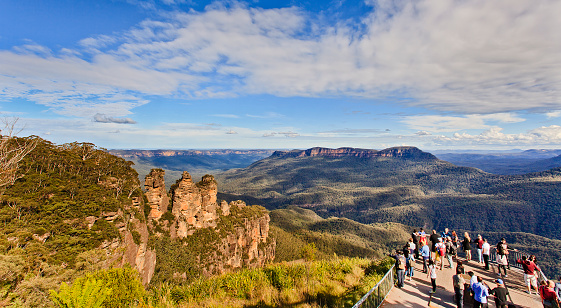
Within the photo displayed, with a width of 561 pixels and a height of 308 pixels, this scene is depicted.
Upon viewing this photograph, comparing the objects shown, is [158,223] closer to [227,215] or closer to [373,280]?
[227,215]

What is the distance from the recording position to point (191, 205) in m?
60.6

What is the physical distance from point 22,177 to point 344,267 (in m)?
40.5

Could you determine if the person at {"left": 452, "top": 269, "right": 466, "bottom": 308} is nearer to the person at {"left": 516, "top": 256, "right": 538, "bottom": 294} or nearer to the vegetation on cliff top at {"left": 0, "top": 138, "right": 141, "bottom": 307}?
the person at {"left": 516, "top": 256, "right": 538, "bottom": 294}

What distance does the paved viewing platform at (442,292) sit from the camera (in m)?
14.1

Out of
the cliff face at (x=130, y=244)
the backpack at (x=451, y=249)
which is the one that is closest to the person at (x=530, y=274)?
the backpack at (x=451, y=249)

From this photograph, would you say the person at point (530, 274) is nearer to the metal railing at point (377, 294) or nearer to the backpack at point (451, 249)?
the backpack at point (451, 249)

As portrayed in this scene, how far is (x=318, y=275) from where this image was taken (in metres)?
16.7

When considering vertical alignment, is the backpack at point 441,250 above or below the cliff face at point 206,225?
above

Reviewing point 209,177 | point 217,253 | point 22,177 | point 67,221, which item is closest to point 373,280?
point 67,221

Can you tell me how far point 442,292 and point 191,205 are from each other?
56.6 m

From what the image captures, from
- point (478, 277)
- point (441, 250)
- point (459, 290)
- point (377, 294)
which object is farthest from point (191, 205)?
point (478, 277)

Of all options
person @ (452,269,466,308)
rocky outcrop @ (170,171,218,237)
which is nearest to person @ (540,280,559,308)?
person @ (452,269,466,308)

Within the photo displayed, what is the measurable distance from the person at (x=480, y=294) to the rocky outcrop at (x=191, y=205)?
5669cm

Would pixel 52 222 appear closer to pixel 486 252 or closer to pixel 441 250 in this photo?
pixel 441 250
